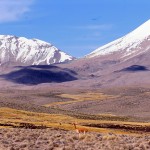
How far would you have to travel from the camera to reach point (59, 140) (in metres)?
29.3

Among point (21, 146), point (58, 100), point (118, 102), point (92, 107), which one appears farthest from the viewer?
point (58, 100)

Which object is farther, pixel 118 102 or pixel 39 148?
pixel 118 102

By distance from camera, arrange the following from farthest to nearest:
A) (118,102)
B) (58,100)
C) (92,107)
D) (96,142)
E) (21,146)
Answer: (58,100) → (118,102) → (92,107) → (96,142) → (21,146)

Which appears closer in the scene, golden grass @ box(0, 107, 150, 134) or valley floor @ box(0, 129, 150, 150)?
valley floor @ box(0, 129, 150, 150)

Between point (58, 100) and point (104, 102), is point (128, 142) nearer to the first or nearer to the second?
point (104, 102)

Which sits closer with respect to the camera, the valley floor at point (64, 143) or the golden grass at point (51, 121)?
the valley floor at point (64, 143)

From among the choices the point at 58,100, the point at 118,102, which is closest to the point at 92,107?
the point at 118,102

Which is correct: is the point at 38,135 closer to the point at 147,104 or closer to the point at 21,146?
the point at 21,146

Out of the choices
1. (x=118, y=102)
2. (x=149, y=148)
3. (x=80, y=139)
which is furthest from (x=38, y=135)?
(x=118, y=102)

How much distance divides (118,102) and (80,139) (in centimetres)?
12335

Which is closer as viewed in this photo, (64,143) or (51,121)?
(64,143)

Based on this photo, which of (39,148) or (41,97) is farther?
(41,97)

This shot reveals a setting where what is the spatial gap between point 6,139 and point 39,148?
3.84 m

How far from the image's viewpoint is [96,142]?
2872 cm
